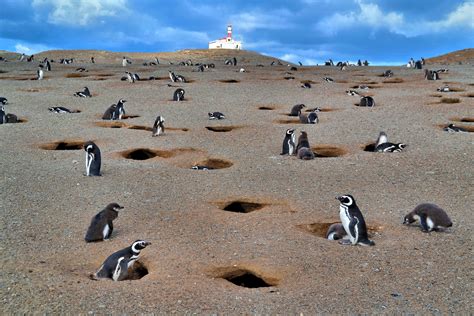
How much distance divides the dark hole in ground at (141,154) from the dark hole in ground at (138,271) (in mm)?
6732

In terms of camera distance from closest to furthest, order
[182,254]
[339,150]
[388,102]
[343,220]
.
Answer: [182,254] → [343,220] → [339,150] → [388,102]

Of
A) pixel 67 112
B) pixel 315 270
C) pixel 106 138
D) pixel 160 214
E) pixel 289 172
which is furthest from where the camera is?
pixel 67 112

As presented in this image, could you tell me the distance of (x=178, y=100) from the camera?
20.9 meters

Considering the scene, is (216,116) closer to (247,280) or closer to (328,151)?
(328,151)

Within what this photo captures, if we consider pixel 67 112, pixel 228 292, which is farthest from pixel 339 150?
pixel 67 112

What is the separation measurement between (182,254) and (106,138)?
8.21 m

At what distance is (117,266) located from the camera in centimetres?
641

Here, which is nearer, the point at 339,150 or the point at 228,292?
the point at 228,292

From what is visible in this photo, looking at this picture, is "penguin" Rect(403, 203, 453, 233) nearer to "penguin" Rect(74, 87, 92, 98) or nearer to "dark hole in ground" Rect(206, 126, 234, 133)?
"dark hole in ground" Rect(206, 126, 234, 133)

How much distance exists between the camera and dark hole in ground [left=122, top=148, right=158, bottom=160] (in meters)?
13.4

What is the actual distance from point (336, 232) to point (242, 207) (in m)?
2.28

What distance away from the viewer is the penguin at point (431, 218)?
7.92 m

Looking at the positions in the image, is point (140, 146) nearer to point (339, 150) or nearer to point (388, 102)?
point (339, 150)

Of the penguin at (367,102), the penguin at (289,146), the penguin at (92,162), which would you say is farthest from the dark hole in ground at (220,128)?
the penguin at (92,162)
